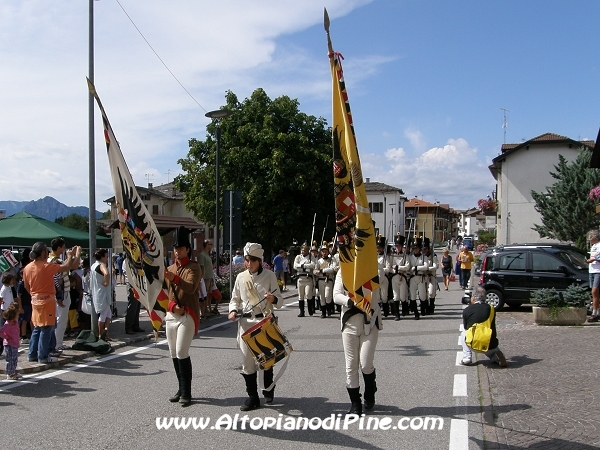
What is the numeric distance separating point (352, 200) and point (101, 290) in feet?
22.0

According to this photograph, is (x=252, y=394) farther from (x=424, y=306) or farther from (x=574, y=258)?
(x=574, y=258)

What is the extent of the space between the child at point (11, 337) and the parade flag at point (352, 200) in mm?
4888

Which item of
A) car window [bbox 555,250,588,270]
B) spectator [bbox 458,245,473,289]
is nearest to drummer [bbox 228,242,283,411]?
car window [bbox 555,250,588,270]

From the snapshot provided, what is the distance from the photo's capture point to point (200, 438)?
577 cm

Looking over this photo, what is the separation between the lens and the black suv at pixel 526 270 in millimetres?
15477

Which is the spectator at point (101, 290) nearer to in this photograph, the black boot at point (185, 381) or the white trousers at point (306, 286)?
the black boot at point (185, 381)

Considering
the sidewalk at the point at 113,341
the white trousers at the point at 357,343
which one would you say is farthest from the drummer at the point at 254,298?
the sidewalk at the point at 113,341

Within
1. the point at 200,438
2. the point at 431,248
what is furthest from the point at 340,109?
the point at 431,248

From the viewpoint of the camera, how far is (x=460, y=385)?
7.87 m

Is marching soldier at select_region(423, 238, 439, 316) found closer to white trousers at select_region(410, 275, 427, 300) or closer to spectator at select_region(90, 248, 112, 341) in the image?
white trousers at select_region(410, 275, 427, 300)

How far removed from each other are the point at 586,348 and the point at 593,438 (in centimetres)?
484

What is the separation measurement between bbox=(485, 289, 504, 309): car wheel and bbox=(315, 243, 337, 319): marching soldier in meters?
4.11

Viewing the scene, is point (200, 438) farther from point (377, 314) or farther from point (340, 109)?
point (340, 109)

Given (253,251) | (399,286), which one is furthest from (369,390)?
(399,286)
